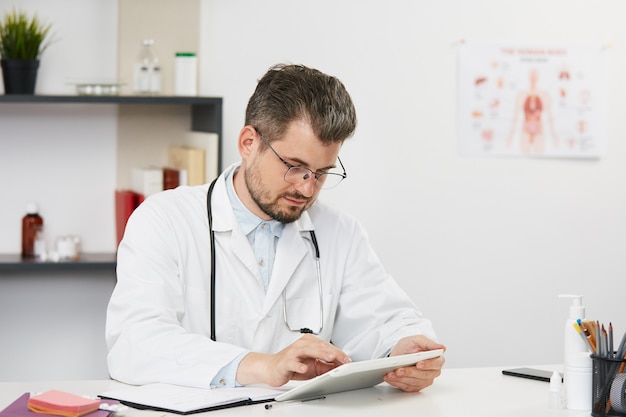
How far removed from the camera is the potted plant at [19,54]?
3.06m

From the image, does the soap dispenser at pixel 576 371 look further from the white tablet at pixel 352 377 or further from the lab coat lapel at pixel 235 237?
the lab coat lapel at pixel 235 237

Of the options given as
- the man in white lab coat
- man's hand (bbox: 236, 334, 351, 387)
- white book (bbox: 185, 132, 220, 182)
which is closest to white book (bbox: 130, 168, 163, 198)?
white book (bbox: 185, 132, 220, 182)

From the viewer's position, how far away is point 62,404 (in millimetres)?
1584

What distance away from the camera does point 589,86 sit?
146 inches

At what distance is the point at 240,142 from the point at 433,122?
4.99ft

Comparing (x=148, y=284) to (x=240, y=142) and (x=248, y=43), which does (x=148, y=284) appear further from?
(x=248, y=43)

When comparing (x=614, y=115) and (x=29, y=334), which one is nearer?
(x=29, y=334)

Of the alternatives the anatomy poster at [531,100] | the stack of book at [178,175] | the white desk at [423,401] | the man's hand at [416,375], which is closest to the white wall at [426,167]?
the anatomy poster at [531,100]

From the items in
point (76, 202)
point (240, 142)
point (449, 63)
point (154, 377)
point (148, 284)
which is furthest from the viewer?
point (449, 63)

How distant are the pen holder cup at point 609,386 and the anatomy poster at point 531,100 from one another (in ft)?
6.36

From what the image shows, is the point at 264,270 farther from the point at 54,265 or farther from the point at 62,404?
the point at 54,265

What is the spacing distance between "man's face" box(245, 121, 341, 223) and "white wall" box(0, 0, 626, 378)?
1.21 metres

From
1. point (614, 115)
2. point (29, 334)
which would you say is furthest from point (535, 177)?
point (29, 334)

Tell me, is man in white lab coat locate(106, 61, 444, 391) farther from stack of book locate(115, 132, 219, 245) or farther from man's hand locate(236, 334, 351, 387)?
stack of book locate(115, 132, 219, 245)
